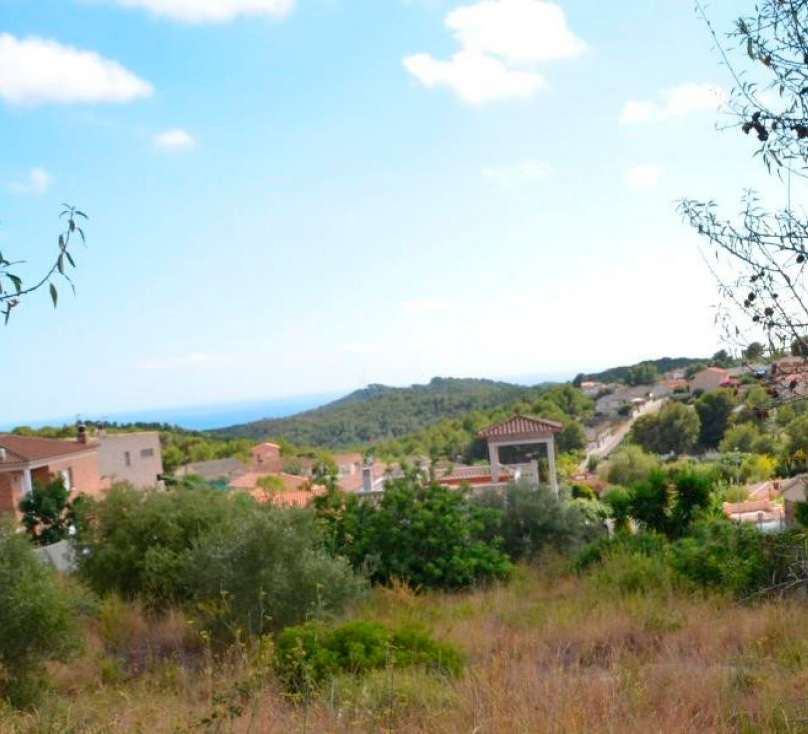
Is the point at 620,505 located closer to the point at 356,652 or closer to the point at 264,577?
the point at 264,577

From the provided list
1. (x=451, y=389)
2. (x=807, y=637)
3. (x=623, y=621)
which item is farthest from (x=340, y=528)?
(x=451, y=389)

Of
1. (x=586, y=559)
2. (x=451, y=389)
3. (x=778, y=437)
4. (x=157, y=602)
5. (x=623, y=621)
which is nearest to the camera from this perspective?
(x=778, y=437)

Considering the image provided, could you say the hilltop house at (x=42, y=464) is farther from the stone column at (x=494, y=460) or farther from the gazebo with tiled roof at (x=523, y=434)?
the gazebo with tiled roof at (x=523, y=434)

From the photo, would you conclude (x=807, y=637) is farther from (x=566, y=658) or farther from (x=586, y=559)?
(x=586, y=559)

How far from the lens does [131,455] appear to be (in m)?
38.4

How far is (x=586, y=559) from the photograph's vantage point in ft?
31.9

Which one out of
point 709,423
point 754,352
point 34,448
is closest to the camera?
point 754,352

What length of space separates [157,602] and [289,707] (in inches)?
196

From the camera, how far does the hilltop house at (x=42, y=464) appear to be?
26.4 meters

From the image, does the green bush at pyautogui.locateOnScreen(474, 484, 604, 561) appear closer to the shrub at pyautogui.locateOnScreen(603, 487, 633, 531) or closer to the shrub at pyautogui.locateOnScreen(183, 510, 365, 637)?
the shrub at pyautogui.locateOnScreen(603, 487, 633, 531)

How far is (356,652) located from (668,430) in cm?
3376

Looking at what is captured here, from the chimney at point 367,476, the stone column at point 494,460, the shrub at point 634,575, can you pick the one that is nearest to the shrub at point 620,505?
the shrub at point 634,575

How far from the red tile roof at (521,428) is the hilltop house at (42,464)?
10785mm

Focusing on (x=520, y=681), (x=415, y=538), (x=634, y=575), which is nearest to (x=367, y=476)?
(x=415, y=538)
